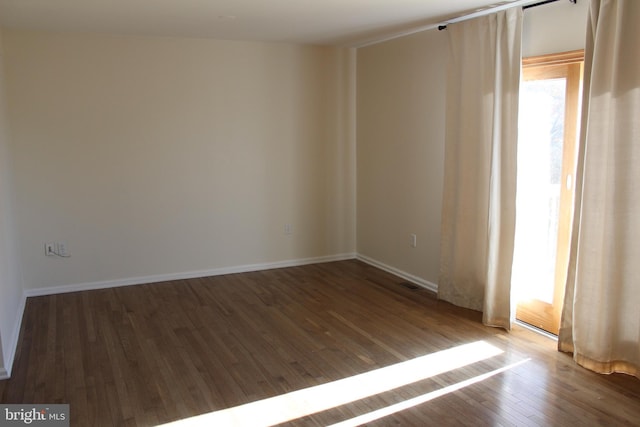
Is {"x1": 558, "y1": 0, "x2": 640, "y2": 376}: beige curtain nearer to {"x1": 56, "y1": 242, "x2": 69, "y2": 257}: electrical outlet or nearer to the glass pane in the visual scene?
the glass pane

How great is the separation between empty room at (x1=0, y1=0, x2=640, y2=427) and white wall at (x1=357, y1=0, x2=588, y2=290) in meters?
0.03

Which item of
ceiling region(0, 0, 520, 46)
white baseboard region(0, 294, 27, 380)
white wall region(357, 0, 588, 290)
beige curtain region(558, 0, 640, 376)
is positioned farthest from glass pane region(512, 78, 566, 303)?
white baseboard region(0, 294, 27, 380)

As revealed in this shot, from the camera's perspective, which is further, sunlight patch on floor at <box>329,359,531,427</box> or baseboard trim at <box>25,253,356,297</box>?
baseboard trim at <box>25,253,356,297</box>

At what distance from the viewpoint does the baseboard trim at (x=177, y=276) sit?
4766mm

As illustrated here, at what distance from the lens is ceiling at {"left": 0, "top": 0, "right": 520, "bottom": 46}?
3566mm

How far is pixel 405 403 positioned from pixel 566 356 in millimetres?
1288

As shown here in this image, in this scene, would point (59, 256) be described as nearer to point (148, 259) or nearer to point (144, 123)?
point (148, 259)

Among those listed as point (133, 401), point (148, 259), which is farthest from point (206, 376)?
Answer: point (148, 259)

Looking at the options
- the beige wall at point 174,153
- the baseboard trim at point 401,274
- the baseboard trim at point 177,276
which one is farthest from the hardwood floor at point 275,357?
the beige wall at point 174,153

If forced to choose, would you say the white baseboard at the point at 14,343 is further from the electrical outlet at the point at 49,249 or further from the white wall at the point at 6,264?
the electrical outlet at the point at 49,249

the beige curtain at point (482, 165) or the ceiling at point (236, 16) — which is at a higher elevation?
the ceiling at point (236, 16)

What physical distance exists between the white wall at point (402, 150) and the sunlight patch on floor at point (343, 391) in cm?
146

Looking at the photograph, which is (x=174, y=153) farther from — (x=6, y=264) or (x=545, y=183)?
(x=545, y=183)

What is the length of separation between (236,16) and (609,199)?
9.75 ft
